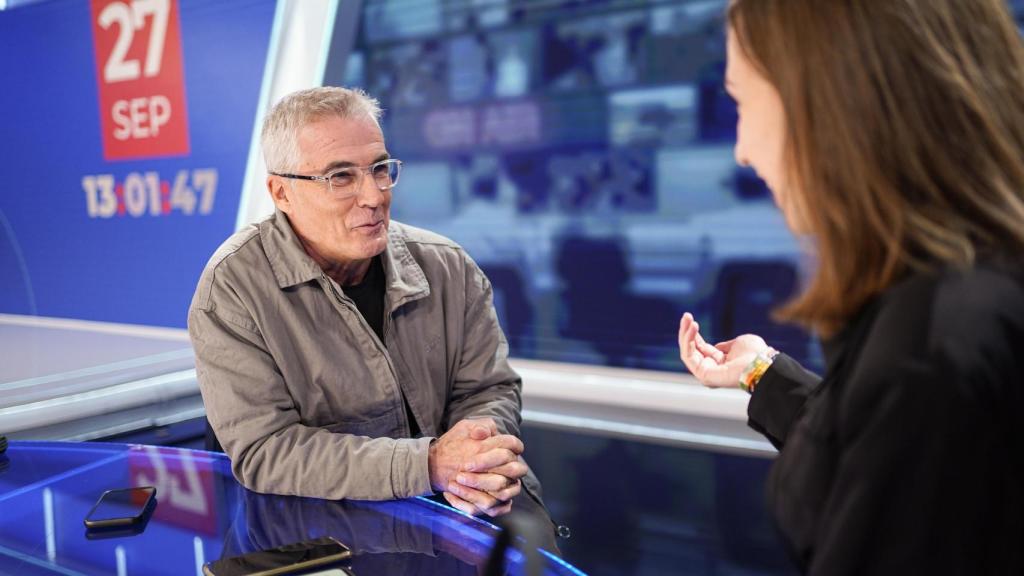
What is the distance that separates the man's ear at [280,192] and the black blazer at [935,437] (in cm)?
155

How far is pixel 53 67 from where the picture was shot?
4.43m

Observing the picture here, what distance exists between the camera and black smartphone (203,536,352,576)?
122 cm

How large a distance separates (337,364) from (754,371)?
92 cm

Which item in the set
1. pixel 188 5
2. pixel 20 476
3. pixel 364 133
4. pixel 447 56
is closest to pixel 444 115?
pixel 447 56

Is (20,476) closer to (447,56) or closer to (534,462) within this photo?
(534,462)

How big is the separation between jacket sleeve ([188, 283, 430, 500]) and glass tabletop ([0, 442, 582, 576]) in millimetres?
33

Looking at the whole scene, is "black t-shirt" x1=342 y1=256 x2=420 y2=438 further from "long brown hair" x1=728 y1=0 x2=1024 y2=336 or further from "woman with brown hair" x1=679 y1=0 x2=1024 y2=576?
"long brown hair" x1=728 y1=0 x2=1024 y2=336

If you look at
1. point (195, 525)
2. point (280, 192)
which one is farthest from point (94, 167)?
point (195, 525)

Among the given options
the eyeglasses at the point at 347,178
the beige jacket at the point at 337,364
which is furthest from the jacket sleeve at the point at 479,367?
the eyeglasses at the point at 347,178

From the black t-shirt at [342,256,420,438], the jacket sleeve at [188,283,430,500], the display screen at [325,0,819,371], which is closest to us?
the jacket sleeve at [188,283,430,500]

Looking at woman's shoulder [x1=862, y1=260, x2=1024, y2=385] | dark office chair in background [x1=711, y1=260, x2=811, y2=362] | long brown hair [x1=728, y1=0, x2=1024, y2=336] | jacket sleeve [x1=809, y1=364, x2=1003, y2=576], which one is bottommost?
dark office chair in background [x1=711, y1=260, x2=811, y2=362]

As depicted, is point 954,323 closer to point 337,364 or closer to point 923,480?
point 923,480

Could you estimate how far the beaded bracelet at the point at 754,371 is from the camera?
1.43 metres

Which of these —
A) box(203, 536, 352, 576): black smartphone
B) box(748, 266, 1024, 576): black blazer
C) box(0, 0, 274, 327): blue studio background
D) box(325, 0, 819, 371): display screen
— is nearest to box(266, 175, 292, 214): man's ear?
box(203, 536, 352, 576): black smartphone
